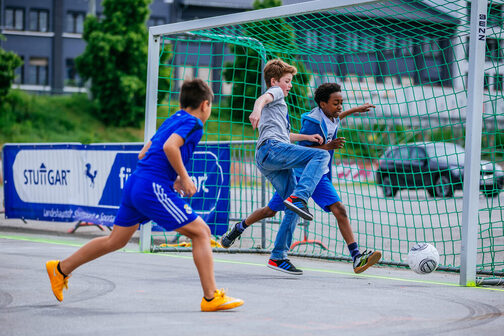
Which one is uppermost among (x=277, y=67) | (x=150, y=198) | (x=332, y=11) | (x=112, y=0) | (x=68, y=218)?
(x=112, y=0)

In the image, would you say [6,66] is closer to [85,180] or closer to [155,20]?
[155,20]

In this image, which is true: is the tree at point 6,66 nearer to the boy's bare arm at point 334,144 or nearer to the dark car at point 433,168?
the dark car at point 433,168

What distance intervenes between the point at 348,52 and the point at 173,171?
13.7ft

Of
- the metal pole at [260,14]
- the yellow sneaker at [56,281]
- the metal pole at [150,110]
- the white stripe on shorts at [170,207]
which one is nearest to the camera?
the white stripe on shorts at [170,207]

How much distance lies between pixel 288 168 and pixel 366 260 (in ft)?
3.49

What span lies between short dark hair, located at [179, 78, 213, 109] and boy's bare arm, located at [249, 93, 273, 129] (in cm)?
96

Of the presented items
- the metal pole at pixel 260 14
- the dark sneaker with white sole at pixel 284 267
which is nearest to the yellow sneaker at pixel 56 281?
the dark sneaker with white sole at pixel 284 267

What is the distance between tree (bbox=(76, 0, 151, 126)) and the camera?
3588cm

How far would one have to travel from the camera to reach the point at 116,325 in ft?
14.3

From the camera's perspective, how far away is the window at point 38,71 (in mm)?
45281

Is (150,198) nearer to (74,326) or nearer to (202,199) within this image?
(74,326)

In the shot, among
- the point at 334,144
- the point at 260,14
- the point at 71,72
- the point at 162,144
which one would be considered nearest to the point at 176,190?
the point at 162,144

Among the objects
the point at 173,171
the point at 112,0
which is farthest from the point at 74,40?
the point at 173,171

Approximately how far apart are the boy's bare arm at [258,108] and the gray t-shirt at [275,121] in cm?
17
